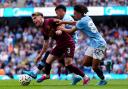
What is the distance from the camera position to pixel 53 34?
53.3ft

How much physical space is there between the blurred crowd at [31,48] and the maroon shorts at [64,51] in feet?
41.4

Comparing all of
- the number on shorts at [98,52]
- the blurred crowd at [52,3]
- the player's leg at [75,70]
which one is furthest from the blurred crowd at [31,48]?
the number on shorts at [98,52]

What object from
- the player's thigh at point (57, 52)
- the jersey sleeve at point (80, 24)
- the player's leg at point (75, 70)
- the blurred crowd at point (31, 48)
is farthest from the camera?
the blurred crowd at point (31, 48)

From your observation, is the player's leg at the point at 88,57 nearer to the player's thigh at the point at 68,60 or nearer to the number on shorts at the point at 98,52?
the number on shorts at the point at 98,52

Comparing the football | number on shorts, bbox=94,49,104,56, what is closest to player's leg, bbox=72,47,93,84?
number on shorts, bbox=94,49,104,56

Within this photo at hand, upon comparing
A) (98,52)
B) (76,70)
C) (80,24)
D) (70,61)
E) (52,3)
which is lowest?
(76,70)

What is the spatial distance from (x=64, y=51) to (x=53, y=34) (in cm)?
71

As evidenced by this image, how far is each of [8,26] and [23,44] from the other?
3.71m

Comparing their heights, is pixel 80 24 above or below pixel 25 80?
above

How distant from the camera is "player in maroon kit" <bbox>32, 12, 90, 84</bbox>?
52.3 ft

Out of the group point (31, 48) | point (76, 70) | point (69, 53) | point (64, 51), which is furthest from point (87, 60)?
point (31, 48)

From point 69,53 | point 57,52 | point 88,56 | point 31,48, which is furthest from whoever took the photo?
point 31,48

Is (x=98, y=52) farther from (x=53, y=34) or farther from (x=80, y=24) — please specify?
(x=53, y=34)

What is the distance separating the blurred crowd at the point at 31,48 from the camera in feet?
101
